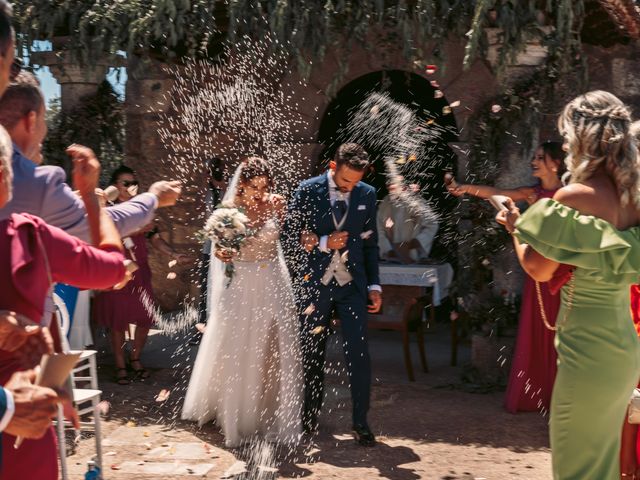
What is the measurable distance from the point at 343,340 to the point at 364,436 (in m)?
0.62

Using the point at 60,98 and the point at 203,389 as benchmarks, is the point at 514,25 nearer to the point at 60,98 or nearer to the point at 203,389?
the point at 203,389

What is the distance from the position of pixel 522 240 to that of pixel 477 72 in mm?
5222

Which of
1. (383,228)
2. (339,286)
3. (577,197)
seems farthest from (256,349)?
(383,228)

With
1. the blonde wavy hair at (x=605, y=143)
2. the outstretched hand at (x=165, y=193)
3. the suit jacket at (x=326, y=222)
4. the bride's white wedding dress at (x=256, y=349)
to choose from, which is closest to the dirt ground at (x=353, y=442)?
the bride's white wedding dress at (x=256, y=349)

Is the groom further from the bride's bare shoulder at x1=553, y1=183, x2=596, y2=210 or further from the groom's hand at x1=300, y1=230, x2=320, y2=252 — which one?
the bride's bare shoulder at x1=553, y1=183, x2=596, y2=210

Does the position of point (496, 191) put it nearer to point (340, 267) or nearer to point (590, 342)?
point (340, 267)

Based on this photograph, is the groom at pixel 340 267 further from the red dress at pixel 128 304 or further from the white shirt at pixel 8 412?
the white shirt at pixel 8 412

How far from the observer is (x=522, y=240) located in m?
3.45

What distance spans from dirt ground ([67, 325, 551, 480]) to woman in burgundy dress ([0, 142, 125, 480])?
8.92 feet

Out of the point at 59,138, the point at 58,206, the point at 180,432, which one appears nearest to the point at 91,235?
the point at 58,206

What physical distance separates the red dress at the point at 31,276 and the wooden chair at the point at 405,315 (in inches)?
206

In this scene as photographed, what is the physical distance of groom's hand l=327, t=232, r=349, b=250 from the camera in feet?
18.4

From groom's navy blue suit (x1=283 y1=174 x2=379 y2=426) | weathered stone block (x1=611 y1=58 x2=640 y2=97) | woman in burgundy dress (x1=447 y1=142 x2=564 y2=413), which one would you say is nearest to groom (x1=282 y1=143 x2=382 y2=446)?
groom's navy blue suit (x1=283 y1=174 x2=379 y2=426)

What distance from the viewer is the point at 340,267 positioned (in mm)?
5629
